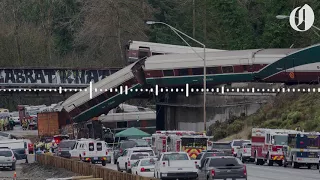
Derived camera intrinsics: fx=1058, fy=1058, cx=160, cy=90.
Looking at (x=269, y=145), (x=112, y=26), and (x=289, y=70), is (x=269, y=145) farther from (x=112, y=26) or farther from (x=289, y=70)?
(x=112, y=26)

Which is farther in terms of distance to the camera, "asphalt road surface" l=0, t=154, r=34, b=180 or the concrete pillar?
the concrete pillar

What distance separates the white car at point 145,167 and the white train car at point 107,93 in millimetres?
38569

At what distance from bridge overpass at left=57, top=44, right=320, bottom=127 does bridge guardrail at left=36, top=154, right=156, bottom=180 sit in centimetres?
1721

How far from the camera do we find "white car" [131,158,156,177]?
47806mm

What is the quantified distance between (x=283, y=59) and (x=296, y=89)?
4719 millimetres

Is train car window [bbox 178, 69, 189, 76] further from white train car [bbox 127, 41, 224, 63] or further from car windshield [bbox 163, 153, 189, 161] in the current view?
car windshield [bbox 163, 153, 189, 161]

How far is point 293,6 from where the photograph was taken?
101m

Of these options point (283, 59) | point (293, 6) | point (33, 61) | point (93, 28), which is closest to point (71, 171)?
point (283, 59)

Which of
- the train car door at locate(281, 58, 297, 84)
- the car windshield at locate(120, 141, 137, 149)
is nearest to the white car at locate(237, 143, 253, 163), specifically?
the car windshield at locate(120, 141, 137, 149)

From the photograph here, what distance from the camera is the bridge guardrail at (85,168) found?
44.0 metres

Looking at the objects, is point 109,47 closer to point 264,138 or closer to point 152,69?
point 152,69

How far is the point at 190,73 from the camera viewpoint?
8581cm

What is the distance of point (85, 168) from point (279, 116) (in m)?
31.1

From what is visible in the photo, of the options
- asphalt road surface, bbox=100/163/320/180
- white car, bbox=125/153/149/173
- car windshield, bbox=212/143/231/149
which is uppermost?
car windshield, bbox=212/143/231/149
